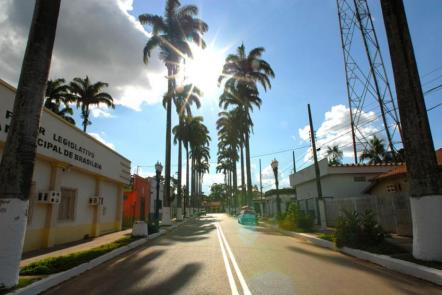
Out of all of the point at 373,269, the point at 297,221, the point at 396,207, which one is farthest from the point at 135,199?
the point at 373,269

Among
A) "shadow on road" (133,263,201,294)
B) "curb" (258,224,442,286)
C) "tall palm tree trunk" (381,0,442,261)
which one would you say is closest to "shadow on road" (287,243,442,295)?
"curb" (258,224,442,286)

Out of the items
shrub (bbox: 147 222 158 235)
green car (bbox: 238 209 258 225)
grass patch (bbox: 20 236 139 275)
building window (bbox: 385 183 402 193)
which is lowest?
grass patch (bbox: 20 236 139 275)

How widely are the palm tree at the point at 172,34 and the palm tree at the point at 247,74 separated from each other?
11.6 m

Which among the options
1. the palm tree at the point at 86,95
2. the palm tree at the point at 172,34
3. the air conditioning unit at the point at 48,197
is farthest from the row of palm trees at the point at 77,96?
the air conditioning unit at the point at 48,197

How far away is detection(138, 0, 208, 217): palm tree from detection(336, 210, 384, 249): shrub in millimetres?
20876

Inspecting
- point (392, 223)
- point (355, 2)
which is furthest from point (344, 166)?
point (355, 2)

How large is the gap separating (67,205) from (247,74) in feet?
98.6

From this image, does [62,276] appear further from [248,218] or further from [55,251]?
[248,218]

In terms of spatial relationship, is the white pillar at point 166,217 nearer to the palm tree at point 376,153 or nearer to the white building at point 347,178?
the white building at point 347,178

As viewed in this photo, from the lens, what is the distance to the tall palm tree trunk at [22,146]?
7.39 metres

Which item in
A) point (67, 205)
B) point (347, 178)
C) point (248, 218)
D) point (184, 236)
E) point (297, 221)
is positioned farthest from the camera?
point (248, 218)

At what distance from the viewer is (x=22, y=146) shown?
7816mm

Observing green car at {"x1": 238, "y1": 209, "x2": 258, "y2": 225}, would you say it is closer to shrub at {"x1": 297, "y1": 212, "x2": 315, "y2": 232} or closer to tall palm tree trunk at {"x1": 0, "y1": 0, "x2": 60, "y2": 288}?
shrub at {"x1": 297, "y1": 212, "x2": 315, "y2": 232}

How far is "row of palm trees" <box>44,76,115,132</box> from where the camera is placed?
41312mm
